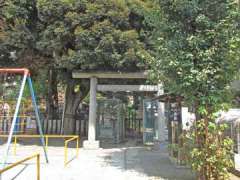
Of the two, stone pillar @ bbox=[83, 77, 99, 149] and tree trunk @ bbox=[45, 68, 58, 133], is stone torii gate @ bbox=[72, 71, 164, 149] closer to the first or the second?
stone pillar @ bbox=[83, 77, 99, 149]

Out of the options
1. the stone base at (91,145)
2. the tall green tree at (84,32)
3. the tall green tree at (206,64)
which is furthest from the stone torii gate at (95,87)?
the tall green tree at (206,64)

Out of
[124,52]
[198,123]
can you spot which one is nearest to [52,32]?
[124,52]

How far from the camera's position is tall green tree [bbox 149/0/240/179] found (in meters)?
8.70

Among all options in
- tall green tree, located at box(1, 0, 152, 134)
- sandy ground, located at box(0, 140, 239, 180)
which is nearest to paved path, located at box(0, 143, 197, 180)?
sandy ground, located at box(0, 140, 239, 180)

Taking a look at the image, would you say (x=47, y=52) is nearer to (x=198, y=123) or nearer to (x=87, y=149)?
(x=87, y=149)

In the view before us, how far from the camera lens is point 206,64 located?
8.90 m

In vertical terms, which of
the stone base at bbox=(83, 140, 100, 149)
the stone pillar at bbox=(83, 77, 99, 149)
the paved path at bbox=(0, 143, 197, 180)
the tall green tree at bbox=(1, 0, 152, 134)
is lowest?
the paved path at bbox=(0, 143, 197, 180)

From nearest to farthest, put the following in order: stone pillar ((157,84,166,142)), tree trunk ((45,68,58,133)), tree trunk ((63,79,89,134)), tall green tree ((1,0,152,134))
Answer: tall green tree ((1,0,152,134)) < stone pillar ((157,84,166,142)) < tree trunk ((63,79,89,134)) < tree trunk ((45,68,58,133))

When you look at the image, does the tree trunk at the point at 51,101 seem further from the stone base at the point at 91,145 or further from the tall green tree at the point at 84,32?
the stone base at the point at 91,145

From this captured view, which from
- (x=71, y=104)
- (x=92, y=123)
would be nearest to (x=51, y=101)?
(x=71, y=104)

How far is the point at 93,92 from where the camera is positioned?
17969 millimetres

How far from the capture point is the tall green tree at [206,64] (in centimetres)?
870

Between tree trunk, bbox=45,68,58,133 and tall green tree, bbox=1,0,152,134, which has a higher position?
tall green tree, bbox=1,0,152,134

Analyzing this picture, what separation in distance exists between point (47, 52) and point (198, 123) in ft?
33.0
